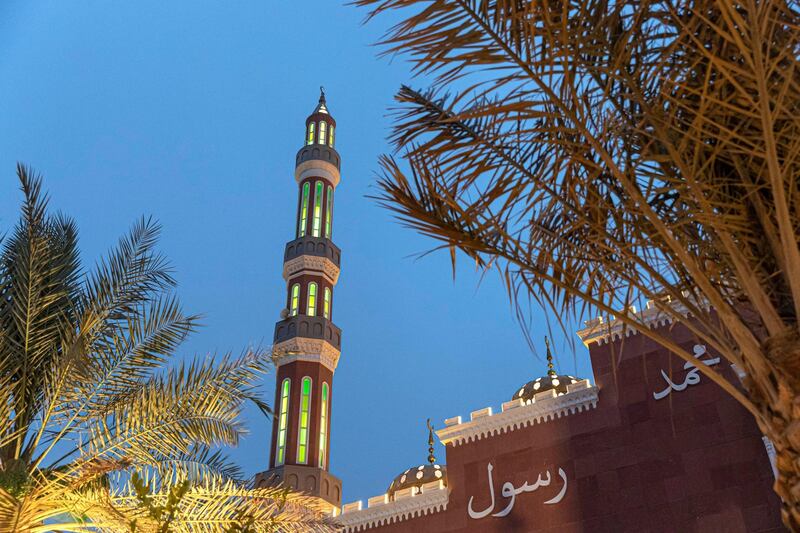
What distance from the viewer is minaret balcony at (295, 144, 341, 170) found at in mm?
22312

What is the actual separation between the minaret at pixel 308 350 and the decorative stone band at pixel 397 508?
2365 millimetres

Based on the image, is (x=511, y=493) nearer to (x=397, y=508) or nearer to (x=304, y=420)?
(x=397, y=508)

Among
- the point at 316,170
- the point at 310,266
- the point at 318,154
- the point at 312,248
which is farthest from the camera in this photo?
the point at 318,154

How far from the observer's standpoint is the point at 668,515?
442 inches

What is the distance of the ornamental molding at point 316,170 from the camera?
2211cm

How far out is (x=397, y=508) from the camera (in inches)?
549

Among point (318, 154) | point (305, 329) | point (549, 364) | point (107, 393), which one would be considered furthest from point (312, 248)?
point (107, 393)

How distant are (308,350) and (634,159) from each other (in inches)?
628

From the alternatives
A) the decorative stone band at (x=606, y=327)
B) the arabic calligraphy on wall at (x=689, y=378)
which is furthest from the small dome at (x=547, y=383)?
the arabic calligraphy on wall at (x=689, y=378)

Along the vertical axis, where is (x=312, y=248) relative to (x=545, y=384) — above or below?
above

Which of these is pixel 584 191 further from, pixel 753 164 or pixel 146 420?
pixel 146 420

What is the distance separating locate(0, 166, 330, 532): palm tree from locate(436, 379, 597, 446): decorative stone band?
237 inches

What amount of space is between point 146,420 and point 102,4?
111 m

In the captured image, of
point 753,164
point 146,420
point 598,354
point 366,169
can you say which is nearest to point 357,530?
point 598,354
